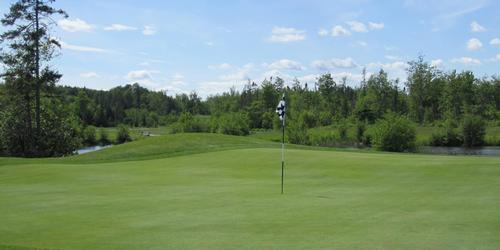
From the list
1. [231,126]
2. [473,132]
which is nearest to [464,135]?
[473,132]

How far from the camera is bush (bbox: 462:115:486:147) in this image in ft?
237

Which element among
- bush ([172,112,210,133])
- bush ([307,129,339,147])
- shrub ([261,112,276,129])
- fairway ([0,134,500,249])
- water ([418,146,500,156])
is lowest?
water ([418,146,500,156])

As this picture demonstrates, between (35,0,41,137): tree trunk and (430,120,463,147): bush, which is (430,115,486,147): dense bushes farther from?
(35,0,41,137): tree trunk

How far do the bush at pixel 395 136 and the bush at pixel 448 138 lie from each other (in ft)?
75.9

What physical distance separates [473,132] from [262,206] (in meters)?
67.4

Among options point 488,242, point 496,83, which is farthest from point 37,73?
point 496,83

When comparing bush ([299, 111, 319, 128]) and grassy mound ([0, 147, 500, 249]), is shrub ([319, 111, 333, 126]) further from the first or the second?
grassy mound ([0, 147, 500, 249])

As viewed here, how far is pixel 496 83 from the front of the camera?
98.4 metres

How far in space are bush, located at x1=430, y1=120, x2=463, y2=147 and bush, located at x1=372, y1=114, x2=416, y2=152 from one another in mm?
23149

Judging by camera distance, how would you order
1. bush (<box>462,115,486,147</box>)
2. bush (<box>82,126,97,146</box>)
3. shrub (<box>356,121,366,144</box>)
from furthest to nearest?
bush (<box>82,126,97,146</box>), shrub (<box>356,121,366,144</box>), bush (<box>462,115,486,147</box>)

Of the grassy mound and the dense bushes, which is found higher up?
the dense bushes

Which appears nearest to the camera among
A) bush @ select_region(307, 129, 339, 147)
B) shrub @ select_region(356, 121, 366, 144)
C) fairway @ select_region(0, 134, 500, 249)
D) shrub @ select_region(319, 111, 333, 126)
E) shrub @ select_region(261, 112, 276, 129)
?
fairway @ select_region(0, 134, 500, 249)

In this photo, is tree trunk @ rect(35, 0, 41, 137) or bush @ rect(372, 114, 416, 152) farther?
bush @ rect(372, 114, 416, 152)

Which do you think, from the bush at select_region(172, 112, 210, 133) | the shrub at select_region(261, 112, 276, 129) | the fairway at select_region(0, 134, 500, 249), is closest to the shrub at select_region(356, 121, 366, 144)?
the bush at select_region(172, 112, 210, 133)
